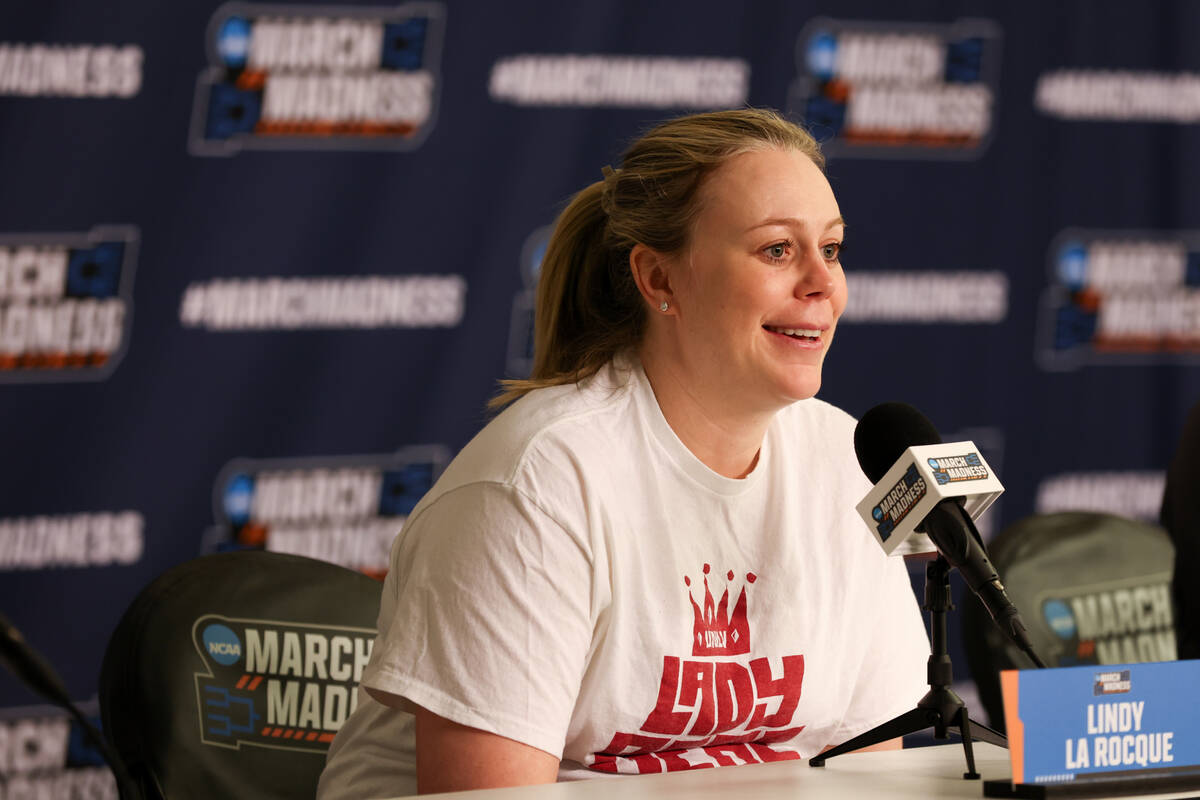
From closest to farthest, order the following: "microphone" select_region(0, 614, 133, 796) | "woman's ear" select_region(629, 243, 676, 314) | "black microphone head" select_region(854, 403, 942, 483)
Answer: "microphone" select_region(0, 614, 133, 796)
"black microphone head" select_region(854, 403, 942, 483)
"woman's ear" select_region(629, 243, 676, 314)

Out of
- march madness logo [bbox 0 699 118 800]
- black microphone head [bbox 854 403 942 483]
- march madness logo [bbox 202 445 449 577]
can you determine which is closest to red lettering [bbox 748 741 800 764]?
black microphone head [bbox 854 403 942 483]

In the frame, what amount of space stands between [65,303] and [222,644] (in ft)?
4.09

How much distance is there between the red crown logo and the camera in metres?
1.70

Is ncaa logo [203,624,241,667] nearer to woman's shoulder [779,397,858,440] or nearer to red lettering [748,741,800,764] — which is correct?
red lettering [748,741,800,764]

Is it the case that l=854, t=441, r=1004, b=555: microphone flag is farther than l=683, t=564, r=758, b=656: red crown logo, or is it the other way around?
l=683, t=564, r=758, b=656: red crown logo

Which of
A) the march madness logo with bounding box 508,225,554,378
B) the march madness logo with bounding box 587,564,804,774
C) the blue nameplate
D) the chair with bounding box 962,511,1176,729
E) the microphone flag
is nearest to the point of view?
the blue nameplate

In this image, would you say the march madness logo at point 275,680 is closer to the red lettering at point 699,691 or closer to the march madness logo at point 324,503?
the red lettering at point 699,691

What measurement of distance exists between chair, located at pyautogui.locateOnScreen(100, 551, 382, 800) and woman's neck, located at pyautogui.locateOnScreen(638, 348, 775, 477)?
0.58 metres

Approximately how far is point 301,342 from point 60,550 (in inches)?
27.0

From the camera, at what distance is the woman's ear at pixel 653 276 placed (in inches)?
74.2

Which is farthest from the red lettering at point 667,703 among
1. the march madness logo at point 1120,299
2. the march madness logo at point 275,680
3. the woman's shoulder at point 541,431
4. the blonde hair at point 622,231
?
the march madness logo at point 1120,299

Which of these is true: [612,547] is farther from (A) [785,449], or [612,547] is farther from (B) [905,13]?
(B) [905,13]

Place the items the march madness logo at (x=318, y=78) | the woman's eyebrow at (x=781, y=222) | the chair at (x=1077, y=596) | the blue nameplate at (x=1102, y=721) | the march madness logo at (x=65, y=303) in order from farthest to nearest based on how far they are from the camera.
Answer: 1. the march madness logo at (x=318, y=78)
2. the march madness logo at (x=65, y=303)
3. the chair at (x=1077, y=596)
4. the woman's eyebrow at (x=781, y=222)
5. the blue nameplate at (x=1102, y=721)

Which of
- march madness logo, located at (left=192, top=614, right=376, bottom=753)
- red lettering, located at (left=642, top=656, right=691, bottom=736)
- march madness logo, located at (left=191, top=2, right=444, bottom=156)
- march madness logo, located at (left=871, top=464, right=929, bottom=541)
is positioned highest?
march madness logo, located at (left=191, top=2, right=444, bottom=156)
